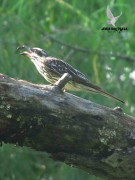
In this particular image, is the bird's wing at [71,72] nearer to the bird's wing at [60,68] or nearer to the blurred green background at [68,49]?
the bird's wing at [60,68]

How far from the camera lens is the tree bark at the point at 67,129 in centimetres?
648

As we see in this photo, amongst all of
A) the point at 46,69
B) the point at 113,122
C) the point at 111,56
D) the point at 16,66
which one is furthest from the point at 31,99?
the point at 111,56

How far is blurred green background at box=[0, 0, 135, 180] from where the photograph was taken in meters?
12.5

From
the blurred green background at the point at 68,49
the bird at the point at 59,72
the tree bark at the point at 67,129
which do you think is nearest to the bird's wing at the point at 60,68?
the bird at the point at 59,72

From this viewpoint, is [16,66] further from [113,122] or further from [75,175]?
[113,122]

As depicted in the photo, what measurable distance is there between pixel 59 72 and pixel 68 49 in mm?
4568

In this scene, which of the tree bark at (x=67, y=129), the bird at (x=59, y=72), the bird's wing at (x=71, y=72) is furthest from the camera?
the bird at (x=59, y=72)

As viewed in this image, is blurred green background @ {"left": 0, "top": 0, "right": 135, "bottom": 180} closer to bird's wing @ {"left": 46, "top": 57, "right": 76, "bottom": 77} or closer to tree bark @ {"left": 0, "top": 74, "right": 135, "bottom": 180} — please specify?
bird's wing @ {"left": 46, "top": 57, "right": 76, "bottom": 77}

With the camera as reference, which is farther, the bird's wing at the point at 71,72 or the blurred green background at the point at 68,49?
the blurred green background at the point at 68,49

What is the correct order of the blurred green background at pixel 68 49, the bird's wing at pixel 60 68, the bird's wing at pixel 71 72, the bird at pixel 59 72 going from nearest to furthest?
the bird's wing at pixel 71 72 → the bird at pixel 59 72 → the bird's wing at pixel 60 68 → the blurred green background at pixel 68 49

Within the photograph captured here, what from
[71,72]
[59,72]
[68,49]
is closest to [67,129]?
[71,72]

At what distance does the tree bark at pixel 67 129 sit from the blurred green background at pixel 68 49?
5414 mm

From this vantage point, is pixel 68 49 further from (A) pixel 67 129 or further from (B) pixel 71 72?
(A) pixel 67 129

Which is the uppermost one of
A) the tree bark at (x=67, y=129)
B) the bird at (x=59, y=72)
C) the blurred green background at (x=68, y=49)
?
the blurred green background at (x=68, y=49)
